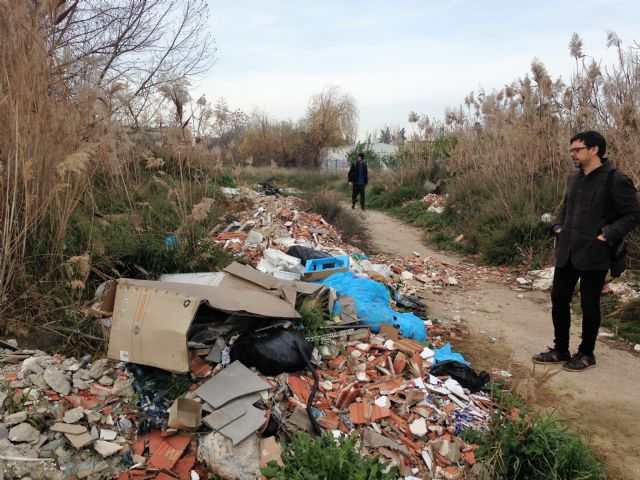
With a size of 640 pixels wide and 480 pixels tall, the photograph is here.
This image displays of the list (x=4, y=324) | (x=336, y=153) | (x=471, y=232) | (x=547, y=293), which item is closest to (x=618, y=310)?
(x=547, y=293)

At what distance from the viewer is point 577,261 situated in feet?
12.3

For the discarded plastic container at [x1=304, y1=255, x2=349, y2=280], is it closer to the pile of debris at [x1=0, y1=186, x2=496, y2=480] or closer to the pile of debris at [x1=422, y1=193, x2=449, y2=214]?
the pile of debris at [x1=0, y1=186, x2=496, y2=480]

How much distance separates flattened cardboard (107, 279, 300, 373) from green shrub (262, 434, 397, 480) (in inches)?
38.1

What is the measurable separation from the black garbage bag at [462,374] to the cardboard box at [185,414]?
1882 millimetres

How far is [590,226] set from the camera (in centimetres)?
370

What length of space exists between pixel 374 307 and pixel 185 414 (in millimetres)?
2190

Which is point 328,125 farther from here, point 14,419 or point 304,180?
point 14,419

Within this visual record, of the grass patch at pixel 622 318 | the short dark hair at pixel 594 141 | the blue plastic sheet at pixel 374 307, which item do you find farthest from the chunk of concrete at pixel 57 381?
the grass patch at pixel 622 318

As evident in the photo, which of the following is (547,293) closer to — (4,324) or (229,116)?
(229,116)

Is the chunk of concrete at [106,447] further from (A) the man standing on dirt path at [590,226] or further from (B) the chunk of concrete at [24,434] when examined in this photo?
(A) the man standing on dirt path at [590,226]

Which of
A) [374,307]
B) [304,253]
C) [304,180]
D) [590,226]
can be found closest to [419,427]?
[374,307]

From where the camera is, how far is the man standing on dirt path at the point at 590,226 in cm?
356

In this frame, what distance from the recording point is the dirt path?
295 cm

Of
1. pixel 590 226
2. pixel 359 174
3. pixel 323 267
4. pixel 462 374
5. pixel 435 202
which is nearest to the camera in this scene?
pixel 462 374
